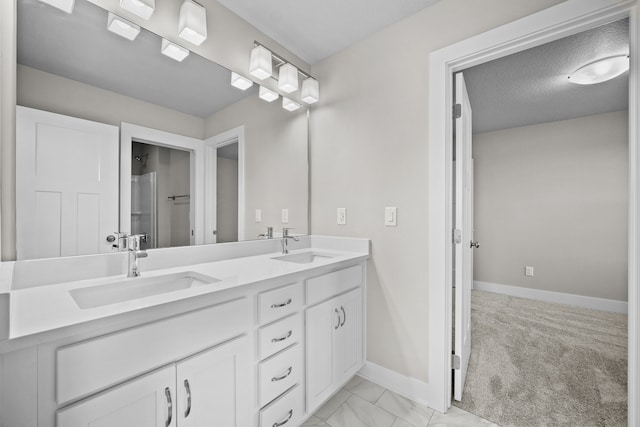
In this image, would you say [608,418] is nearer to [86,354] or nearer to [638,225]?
[638,225]

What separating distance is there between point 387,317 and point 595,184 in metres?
3.40

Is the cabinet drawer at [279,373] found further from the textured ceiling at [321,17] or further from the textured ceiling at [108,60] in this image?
the textured ceiling at [321,17]

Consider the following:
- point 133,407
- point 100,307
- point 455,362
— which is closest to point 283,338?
point 133,407

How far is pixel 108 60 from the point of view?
1.27 metres

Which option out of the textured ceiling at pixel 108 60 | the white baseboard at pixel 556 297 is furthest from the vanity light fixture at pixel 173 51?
the white baseboard at pixel 556 297

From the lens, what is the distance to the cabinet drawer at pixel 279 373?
1.18m

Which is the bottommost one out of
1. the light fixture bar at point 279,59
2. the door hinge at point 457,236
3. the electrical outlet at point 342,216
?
the door hinge at point 457,236

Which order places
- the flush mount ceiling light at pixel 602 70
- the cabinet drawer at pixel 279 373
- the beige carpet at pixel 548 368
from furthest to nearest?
the flush mount ceiling light at pixel 602 70
the beige carpet at pixel 548 368
the cabinet drawer at pixel 279 373

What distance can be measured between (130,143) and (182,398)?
1.12m

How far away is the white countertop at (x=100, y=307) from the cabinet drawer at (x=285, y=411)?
0.57 metres

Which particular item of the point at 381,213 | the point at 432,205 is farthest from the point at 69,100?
the point at 432,205

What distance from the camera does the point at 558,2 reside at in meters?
1.28

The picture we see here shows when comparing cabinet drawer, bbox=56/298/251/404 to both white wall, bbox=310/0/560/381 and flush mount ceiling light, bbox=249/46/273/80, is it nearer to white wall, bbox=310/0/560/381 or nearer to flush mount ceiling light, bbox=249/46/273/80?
white wall, bbox=310/0/560/381

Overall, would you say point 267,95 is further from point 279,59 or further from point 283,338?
point 283,338
